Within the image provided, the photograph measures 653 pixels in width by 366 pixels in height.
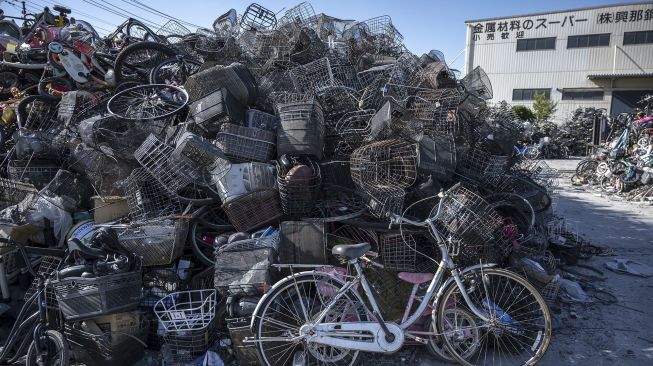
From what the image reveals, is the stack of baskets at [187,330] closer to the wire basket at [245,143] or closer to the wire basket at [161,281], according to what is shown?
the wire basket at [161,281]

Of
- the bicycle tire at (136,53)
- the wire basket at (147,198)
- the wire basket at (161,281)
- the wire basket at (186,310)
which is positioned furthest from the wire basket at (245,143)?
the bicycle tire at (136,53)

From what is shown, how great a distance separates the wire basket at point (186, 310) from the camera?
3.53 meters

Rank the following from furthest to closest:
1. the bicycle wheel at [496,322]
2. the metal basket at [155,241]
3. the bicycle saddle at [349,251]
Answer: the metal basket at [155,241], the bicycle wheel at [496,322], the bicycle saddle at [349,251]

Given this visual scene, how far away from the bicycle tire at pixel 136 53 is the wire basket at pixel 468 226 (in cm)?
519

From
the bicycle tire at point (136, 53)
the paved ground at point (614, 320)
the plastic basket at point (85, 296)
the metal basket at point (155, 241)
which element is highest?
the bicycle tire at point (136, 53)

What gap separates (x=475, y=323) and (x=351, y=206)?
65.2 inches

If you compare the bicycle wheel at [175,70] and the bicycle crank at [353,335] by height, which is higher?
the bicycle wheel at [175,70]

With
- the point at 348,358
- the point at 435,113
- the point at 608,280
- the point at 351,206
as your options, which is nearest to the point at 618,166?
the point at 608,280

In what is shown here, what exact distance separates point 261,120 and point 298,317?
2.56m

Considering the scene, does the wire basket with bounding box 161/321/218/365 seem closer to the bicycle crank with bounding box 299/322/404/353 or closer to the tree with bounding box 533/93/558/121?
the bicycle crank with bounding box 299/322/404/353

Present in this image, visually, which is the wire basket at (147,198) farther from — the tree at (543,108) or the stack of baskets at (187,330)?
the tree at (543,108)

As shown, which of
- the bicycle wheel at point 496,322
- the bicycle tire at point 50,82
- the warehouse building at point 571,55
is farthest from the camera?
the warehouse building at point 571,55

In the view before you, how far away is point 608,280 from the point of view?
5367 mm

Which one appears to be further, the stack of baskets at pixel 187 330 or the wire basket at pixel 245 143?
the wire basket at pixel 245 143
